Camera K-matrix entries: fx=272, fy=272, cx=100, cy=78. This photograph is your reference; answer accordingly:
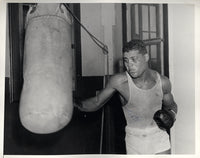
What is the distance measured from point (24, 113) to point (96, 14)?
14.3 inches

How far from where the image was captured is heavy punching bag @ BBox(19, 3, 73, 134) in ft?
2.48

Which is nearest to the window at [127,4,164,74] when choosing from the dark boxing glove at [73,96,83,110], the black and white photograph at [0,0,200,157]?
the black and white photograph at [0,0,200,157]

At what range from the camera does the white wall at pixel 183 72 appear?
0.83 m

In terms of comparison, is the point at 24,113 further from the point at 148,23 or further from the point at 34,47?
the point at 148,23

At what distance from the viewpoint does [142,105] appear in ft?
2.70

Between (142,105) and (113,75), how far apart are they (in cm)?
13

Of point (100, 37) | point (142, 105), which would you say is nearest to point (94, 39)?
point (100, 37)

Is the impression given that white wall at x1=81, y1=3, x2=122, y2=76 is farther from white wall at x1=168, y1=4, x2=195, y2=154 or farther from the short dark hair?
white wall at x1=168, y1=4, x2=195, y2=154

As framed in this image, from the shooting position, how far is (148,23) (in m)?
0.83

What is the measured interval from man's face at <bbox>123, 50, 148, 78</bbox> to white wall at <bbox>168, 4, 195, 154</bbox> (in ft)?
0.27

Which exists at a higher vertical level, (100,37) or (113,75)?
(100,37)

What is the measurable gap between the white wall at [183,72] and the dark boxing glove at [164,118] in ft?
0.06

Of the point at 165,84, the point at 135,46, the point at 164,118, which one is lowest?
the point at 164,118

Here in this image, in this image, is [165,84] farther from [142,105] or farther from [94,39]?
[94,39]
